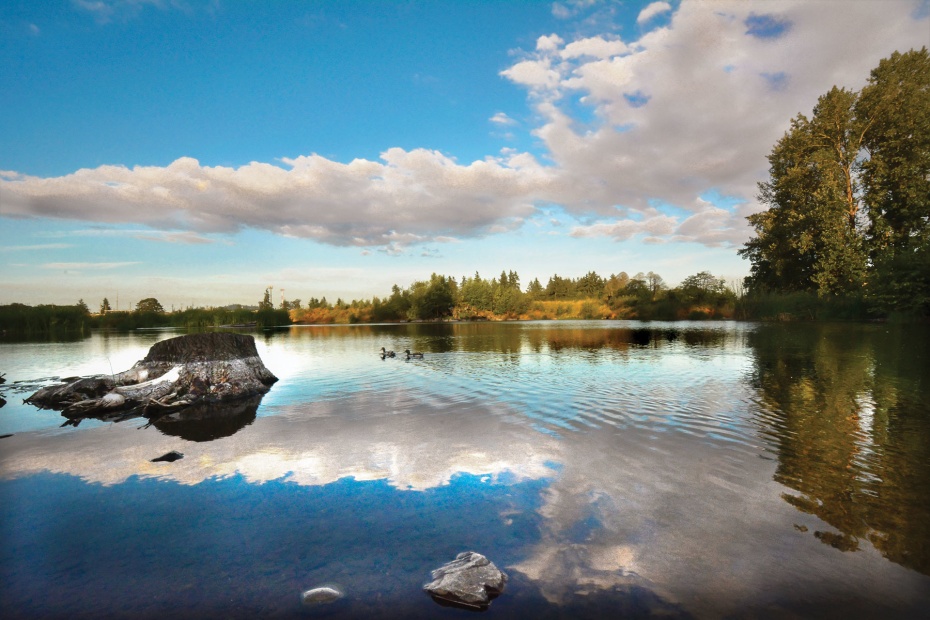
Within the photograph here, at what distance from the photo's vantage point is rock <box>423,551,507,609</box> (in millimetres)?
3938

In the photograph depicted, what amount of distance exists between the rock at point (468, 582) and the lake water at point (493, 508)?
4.6 inches

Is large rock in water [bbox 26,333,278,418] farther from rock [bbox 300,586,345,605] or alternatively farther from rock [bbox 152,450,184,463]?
rock [bbox 300,586,345,605]

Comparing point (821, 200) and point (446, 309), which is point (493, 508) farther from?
point (446, 309)

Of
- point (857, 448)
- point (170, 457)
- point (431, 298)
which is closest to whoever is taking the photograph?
point (857, 448)

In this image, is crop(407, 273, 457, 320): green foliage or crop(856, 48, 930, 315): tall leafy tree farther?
crop(407, 273, 457, 320): green foliage

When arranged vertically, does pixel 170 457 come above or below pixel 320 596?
below

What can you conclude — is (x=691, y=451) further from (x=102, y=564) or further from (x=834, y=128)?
(x=834, y=128)

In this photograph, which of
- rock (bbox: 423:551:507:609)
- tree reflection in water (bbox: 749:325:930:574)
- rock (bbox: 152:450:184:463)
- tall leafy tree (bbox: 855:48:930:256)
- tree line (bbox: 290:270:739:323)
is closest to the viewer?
rock (bbox: 423:551:507:609)

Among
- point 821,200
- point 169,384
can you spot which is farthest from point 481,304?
point 169,384

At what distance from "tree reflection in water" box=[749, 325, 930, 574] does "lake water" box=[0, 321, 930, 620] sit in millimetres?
48

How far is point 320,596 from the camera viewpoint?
4.04 m

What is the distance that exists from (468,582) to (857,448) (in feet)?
26.5

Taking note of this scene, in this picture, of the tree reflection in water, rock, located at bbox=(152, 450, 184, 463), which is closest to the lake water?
the tree reflection in water

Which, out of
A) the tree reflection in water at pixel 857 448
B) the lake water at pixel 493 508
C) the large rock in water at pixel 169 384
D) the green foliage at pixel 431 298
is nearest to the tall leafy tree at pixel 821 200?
the tree reflection in water at pixel 857 448
